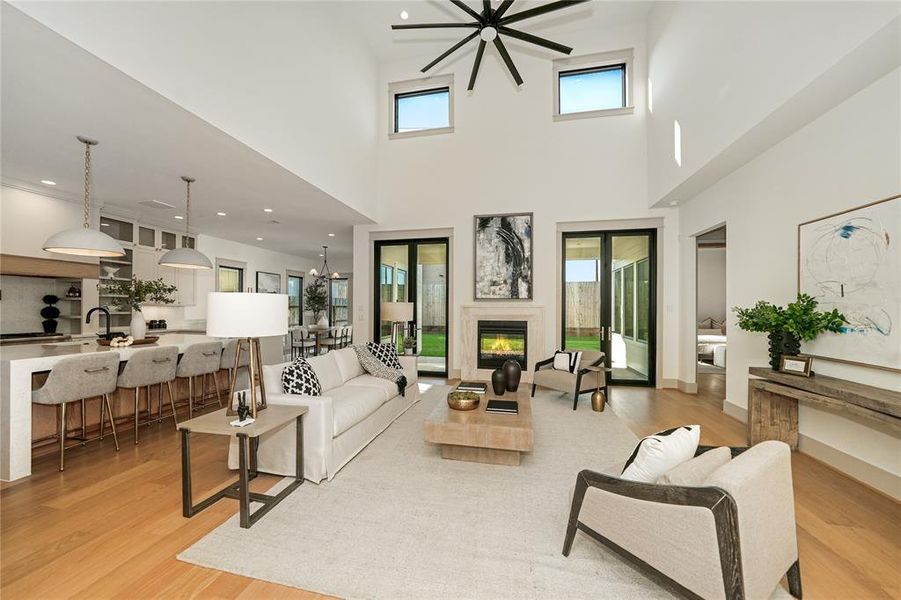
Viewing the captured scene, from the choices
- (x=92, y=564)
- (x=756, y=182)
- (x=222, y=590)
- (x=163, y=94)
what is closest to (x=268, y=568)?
(x=222, y=590)

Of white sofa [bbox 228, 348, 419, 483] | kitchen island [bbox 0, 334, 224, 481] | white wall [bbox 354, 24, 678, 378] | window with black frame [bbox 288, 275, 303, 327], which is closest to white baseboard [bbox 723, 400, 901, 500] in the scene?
white wall [bbox 354, 24, 678, 378]

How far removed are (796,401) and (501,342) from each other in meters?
3.73

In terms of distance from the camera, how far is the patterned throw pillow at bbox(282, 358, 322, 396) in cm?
301

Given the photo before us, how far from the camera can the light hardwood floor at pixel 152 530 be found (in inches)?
67.8

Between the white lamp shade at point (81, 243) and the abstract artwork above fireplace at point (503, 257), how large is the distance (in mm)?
4676

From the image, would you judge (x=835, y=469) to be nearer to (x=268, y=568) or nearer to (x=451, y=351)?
(x=268, y=568)

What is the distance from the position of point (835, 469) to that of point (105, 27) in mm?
6131

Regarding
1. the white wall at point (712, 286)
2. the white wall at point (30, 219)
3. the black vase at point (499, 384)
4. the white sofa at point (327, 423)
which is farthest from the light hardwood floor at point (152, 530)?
the white wall at point (712, 286)

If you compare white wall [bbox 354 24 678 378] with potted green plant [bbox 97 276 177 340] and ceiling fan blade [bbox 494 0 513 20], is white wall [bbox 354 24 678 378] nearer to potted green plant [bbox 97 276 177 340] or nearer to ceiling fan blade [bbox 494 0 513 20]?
ceiling fan blade [bbox 494 0 513 20]

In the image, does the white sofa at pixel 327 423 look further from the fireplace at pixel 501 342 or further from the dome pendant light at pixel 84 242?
the fireplace at pixel 501 342

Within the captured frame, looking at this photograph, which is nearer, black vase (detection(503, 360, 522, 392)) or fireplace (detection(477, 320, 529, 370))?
black vase (detection(503, 360, 522, 392))

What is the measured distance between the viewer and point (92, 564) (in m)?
1.87

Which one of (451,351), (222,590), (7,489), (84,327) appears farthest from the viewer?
(451,351)

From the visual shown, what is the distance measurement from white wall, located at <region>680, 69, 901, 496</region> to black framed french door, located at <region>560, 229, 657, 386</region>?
47.0 inches
